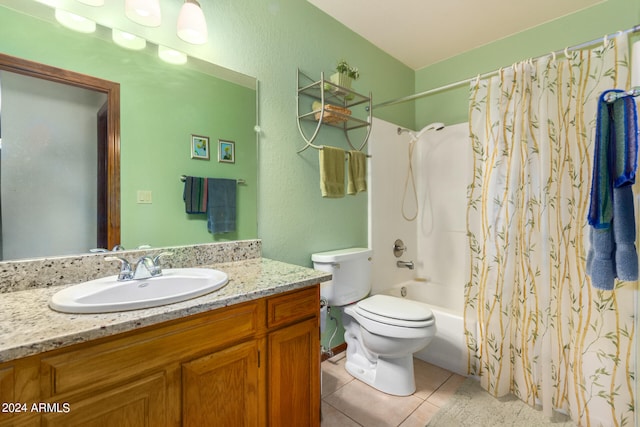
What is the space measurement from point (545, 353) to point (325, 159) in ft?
5.35

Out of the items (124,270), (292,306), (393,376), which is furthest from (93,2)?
(393,376)

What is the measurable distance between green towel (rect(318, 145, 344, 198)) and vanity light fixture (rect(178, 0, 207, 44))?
84cm

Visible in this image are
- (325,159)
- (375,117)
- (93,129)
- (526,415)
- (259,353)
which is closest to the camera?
(259,353)

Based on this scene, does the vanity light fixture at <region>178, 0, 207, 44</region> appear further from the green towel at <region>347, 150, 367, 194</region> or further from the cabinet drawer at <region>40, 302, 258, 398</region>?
the cabinet drawer at <region>40, 302, 258, 398</region>

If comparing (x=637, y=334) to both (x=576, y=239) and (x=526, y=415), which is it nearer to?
(x=576, y=239)

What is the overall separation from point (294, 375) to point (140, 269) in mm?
746

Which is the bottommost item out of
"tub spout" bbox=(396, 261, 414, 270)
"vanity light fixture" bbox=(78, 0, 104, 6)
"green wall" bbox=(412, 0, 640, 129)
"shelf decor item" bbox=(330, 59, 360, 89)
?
"tub spout" bbox=(396, 261, 414, 270)

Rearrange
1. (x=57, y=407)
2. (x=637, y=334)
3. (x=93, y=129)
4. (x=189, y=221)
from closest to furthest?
(x=57, y=407)
(x=93, y=129)
(x=637, y=334)
(x=189, y=221)

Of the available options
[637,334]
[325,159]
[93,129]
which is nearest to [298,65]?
[325,159]

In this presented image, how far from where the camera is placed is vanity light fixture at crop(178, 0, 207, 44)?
50.1 inches

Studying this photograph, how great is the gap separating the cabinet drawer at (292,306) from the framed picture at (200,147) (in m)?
0.83

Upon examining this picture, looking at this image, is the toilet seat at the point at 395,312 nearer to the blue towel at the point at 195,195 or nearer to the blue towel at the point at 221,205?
the blue towel at the point at 221,205

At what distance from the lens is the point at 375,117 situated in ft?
7.69

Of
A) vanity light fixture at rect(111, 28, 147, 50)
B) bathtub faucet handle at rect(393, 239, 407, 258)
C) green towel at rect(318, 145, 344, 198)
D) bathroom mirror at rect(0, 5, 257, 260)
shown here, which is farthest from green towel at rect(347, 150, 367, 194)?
vanity light fixture at rect(111, 28, 147, 50)
